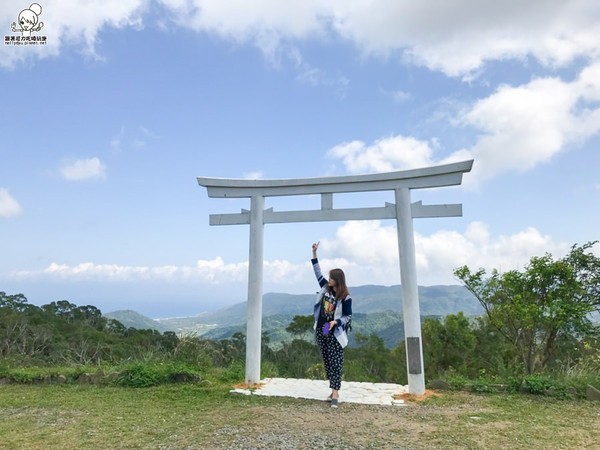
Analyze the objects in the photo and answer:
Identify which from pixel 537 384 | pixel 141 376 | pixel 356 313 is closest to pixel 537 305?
pixel 537 384

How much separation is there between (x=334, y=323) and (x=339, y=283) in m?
0.46

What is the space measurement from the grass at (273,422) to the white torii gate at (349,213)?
2.43 feet

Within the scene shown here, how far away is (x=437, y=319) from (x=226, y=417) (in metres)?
11.7

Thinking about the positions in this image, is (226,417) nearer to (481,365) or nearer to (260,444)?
(260,444)

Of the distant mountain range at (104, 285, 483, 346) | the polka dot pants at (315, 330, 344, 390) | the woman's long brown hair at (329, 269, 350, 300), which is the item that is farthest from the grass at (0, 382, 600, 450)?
the distant mountain range at (104, 285, 483, 346)

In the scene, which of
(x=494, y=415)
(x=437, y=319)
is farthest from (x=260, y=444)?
(x=437, y=319)

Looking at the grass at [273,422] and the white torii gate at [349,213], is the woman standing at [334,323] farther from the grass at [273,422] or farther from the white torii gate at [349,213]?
the white torii gate at [349,213]

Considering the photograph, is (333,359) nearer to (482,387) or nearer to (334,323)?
(334,323)

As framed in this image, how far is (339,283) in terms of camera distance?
5.04 metres

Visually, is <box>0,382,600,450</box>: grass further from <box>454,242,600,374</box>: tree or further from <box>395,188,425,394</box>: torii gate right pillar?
<box>454,242,600,374</box>: tree

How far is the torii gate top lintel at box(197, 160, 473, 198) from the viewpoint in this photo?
563cm

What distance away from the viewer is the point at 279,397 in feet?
17.7

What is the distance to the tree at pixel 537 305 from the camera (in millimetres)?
7113

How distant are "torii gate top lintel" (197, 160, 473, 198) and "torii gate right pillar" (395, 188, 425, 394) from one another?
0.20 meters
